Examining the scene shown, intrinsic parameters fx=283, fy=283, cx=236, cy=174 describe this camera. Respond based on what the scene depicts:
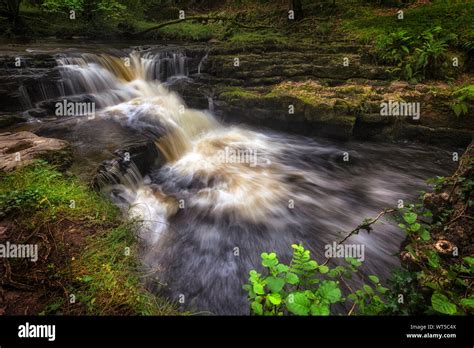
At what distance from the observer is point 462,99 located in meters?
7.34

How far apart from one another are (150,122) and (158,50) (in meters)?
6.66

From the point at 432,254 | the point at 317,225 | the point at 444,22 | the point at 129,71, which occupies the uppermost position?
the point at 444,22

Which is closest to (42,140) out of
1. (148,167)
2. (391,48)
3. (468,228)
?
(148,167)

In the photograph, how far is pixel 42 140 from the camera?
5.23 meters

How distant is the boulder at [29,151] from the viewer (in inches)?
172

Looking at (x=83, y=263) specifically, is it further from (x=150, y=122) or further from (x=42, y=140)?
(x=150, y=122)

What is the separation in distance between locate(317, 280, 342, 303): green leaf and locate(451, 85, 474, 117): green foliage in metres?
7.59

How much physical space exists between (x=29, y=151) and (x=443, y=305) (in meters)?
5.74

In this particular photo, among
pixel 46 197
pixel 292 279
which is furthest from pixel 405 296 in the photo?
pixel 46 197

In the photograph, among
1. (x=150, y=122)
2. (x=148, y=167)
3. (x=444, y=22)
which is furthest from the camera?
(x=444, y=22)

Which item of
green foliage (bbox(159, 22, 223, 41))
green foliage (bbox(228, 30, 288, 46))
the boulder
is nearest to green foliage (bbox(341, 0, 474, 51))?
green foliage (bbox(228, 30, 288, 46))

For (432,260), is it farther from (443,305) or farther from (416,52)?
(416,52)

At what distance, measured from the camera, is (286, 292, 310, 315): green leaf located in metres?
1.87

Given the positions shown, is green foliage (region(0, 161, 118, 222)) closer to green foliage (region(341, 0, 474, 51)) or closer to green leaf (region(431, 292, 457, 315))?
green leaf (region(431, 292, 457, 315))
